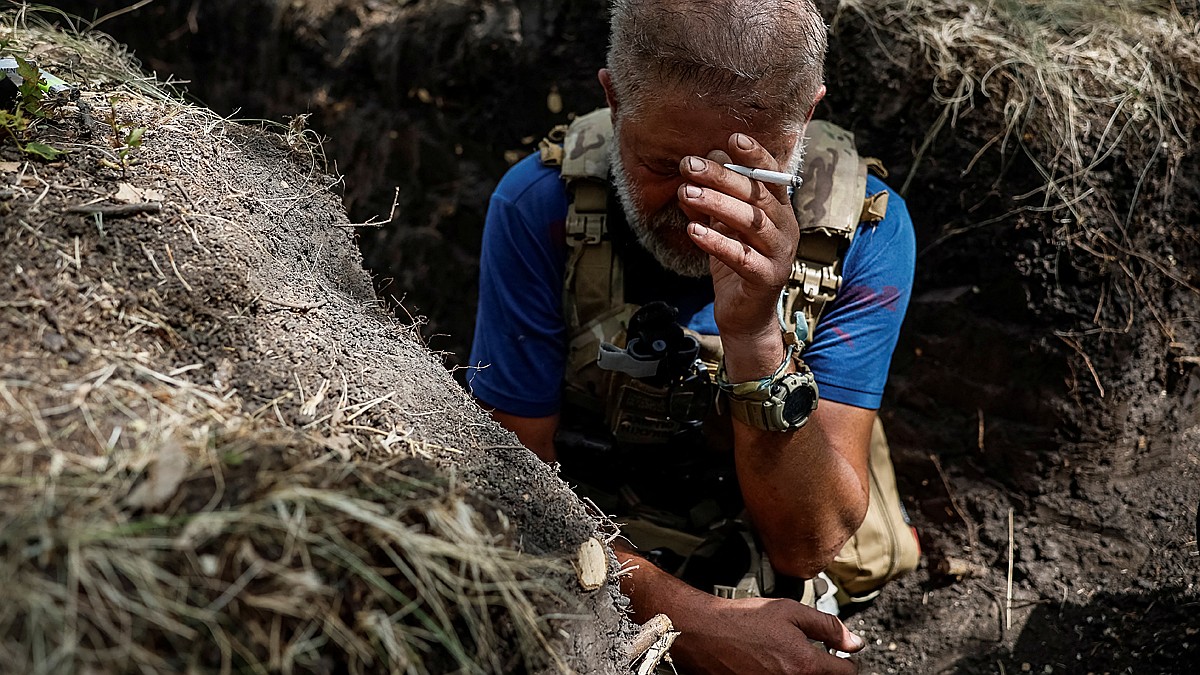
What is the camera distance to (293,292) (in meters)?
1.75

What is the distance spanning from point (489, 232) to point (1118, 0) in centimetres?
328

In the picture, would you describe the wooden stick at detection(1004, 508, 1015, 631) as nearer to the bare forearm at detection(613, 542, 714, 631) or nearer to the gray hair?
the bare forearm at detection(613, 542, 714, 631)

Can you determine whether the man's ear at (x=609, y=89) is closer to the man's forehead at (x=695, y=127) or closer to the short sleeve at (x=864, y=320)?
the man's forehead at (x=695, y=127)

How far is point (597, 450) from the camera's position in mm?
2928

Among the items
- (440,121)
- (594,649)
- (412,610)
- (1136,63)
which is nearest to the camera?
(412,610)

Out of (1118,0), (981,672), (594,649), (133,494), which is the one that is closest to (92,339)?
(133,494)

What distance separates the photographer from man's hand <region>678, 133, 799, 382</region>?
2137 millimetres

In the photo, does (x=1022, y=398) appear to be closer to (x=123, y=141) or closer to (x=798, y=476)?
(x=798, y=476)

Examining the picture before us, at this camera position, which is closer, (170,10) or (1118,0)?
(1118,0)

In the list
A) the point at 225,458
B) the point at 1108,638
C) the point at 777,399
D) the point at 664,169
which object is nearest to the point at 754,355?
the point at 777,399

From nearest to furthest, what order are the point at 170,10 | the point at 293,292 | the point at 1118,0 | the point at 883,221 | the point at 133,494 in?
the point at 133,494
the point at 293,292
the point at 883,221
the point at 1118,0
the point at 170,10

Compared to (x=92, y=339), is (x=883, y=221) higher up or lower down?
lower down

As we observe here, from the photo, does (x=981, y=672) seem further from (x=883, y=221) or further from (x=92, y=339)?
(x=92, y=339)

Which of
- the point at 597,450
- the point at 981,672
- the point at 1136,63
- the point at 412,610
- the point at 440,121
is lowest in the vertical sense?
the point at 981,672
